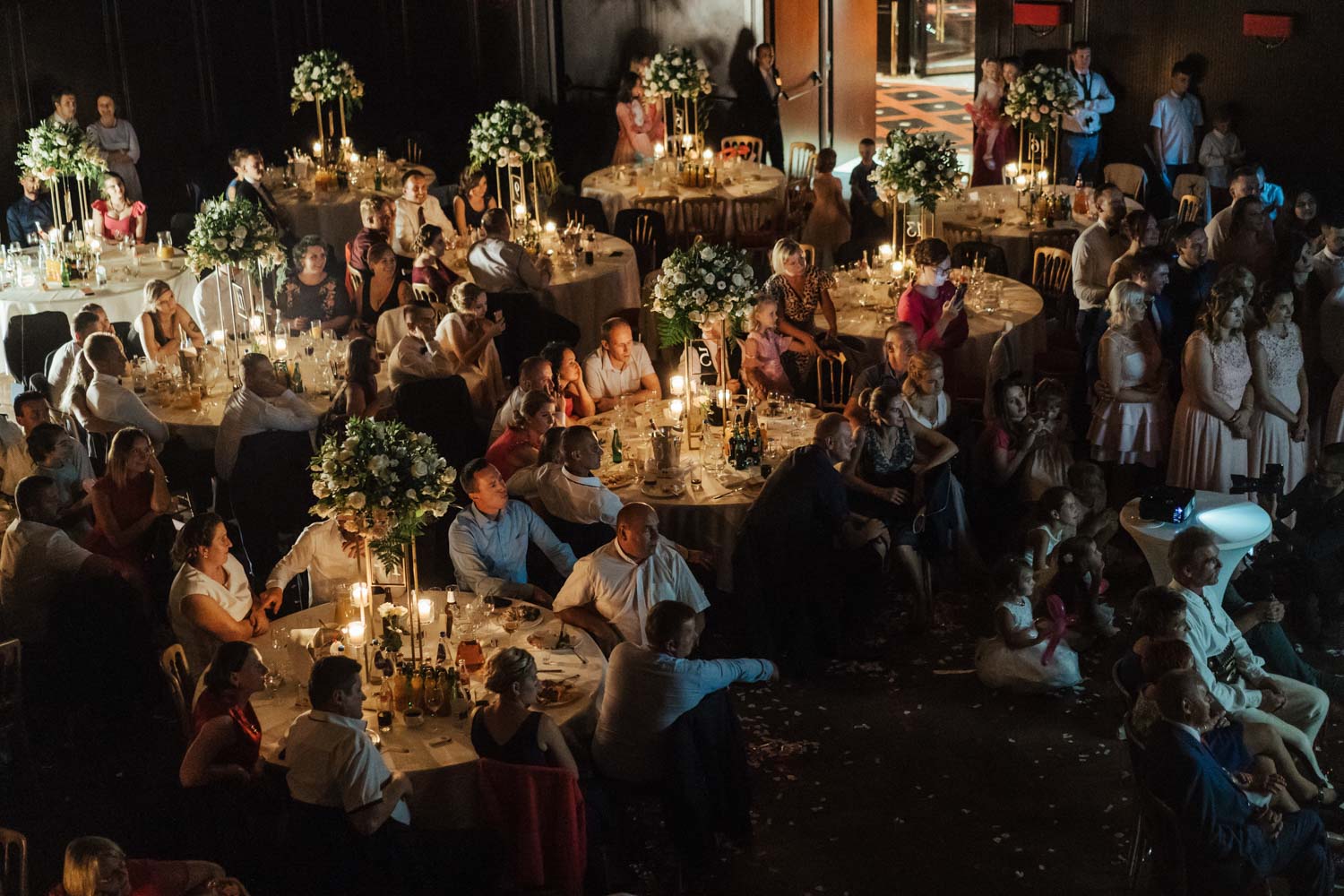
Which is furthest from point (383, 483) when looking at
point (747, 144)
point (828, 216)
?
point (747, 144)

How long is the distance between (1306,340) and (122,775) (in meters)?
7.25

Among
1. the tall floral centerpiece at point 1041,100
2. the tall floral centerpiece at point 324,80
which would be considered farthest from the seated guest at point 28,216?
the tall floral centerpiece at point 1041,100

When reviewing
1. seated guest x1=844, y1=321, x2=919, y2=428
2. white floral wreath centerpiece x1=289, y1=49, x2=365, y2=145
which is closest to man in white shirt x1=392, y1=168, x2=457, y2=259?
white floral wreath centerpiece x1=289, y1=49, x2=365, y2=145

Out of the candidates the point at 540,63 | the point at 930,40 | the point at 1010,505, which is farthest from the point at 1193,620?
the point at 930,40

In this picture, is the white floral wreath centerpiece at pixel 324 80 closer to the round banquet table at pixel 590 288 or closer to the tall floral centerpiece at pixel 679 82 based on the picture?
the tall floral centerpiece at pixel 679 82

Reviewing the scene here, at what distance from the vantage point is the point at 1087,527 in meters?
7.86

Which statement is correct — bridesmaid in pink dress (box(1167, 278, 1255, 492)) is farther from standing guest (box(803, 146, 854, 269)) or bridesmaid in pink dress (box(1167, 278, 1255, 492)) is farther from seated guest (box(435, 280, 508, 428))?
standing guest (box(803, 146, 854, 269))

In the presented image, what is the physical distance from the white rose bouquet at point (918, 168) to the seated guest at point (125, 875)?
6743mm

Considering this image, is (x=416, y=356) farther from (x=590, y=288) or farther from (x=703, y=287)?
(x=590, y=288)

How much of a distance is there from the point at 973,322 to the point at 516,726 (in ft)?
17.2

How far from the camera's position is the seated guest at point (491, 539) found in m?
6.94

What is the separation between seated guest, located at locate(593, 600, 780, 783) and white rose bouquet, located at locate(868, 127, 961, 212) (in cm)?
521

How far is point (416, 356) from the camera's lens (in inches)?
364

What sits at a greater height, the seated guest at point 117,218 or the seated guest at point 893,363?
the seated guest at point 117,218
